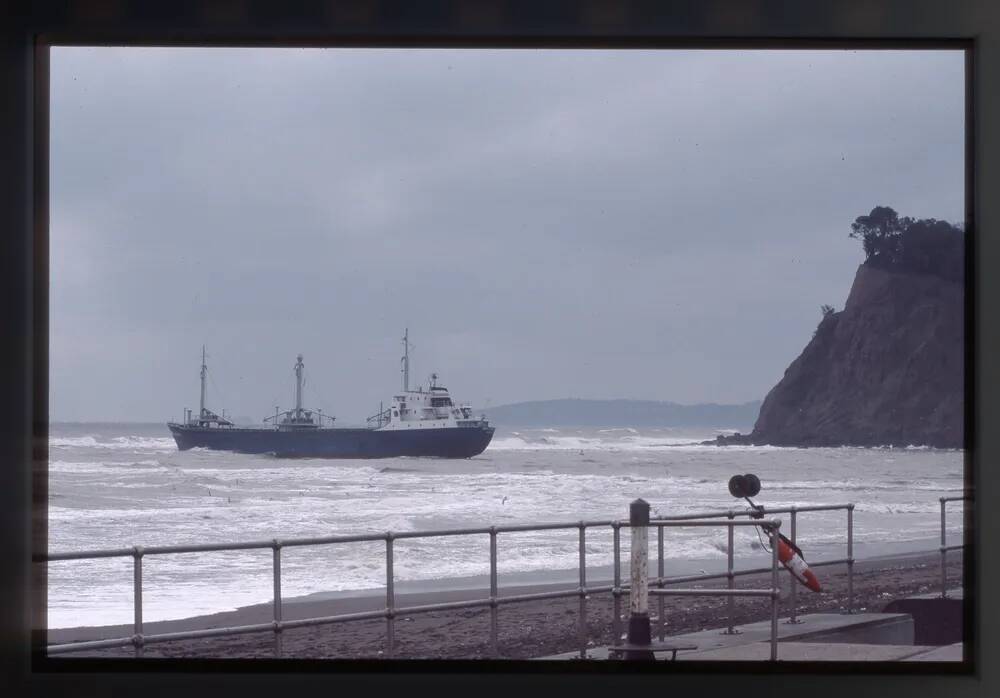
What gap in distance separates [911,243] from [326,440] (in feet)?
10.4

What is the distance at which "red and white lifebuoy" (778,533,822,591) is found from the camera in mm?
4988

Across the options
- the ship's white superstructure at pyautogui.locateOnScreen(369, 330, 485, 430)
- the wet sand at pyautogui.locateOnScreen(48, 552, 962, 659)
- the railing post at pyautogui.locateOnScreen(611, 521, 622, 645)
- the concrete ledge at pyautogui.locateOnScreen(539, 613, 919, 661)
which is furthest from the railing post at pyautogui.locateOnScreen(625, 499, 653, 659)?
the wet sand at pyautogui.locateOnScreen(48, 552, 962, 659)

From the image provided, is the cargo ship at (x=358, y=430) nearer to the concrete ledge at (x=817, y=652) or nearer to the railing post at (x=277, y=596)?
the railing post at (x=277, y=596)

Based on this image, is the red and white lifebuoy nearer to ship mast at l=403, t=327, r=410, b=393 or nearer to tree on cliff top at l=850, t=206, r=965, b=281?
tree on cliff top at l=850, t=206, r=965, b=281

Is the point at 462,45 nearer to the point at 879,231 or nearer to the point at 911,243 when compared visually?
the point at 911,243

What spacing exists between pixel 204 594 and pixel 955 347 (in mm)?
6649

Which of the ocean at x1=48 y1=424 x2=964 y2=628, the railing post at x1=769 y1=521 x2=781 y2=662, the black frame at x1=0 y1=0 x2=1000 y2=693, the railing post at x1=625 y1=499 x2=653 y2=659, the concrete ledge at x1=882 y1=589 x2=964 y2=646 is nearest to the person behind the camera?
the black frame at x1=0 y1=0 x2=1000 y2=693

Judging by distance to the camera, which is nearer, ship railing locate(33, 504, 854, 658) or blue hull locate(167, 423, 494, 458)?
ship railing locate(33, 504, 854, 658)

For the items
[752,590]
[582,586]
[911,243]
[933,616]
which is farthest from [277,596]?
[933,616]

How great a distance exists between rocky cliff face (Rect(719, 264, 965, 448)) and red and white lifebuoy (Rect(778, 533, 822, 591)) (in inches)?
19.7

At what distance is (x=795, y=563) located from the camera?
16.8 ft

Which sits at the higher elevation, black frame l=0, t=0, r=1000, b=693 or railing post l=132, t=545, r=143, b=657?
black frame l=0, t=0, r=1000, b=693

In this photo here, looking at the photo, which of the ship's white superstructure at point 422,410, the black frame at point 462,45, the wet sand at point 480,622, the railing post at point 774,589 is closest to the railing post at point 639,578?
the black frame at point 462,45

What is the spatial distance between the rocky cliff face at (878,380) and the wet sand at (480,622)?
123 cm
